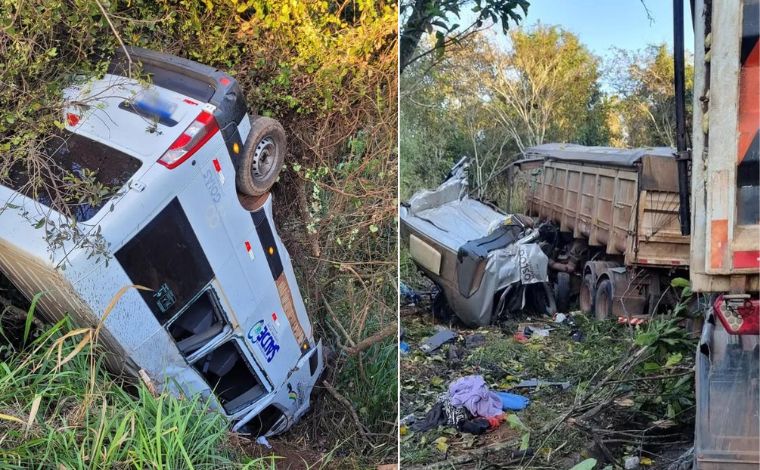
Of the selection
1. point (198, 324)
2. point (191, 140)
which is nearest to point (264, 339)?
point (198, 324)

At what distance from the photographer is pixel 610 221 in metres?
4.96

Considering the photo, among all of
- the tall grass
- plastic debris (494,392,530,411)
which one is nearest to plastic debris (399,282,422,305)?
plastic debris (494,392,530,411)

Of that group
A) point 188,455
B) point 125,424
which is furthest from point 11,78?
point 188,455

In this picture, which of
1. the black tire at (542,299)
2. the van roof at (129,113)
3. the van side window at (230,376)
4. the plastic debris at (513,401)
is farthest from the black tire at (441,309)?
the van roof at (129,113)

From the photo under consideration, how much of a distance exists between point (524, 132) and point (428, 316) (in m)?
0.78

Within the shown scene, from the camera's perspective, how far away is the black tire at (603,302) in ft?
10.1

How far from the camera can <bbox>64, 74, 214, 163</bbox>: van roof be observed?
264 centimetres

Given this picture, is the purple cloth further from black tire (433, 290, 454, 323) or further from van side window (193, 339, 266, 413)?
van side window (193, 339, 266, 413)

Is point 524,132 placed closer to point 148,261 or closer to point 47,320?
point 148,261

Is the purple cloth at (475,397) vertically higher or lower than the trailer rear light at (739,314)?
lower

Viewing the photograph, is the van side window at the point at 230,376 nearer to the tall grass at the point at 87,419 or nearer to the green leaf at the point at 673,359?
the tall grass at the point at 87,419

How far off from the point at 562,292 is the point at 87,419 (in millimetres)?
2082

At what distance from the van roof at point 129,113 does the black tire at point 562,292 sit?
1.69m

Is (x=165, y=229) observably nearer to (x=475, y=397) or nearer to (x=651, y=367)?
(x=475, y=397)
